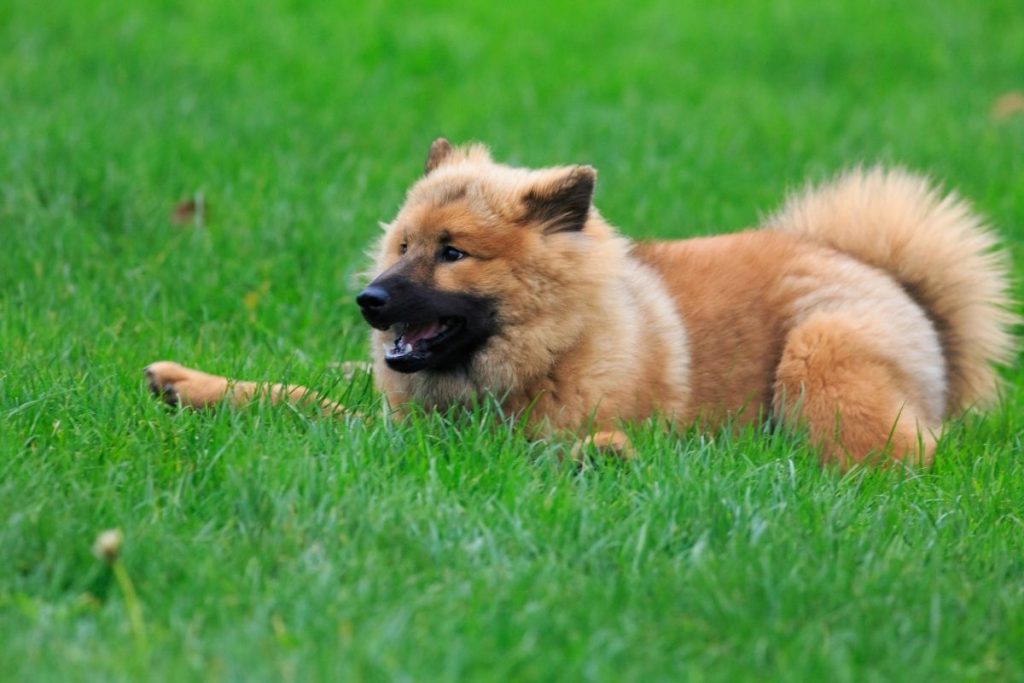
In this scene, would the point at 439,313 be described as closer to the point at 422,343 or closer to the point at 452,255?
the point at 422,343

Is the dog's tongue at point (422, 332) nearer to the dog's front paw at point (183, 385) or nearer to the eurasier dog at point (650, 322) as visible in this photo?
the eurasier dog at point (650, 322)

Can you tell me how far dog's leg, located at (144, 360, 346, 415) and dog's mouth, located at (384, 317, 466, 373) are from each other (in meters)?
0.26

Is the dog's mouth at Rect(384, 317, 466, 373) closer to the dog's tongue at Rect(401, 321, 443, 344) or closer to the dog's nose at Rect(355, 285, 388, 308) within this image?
the dog's tongue at Rect(401, 321, 443, 344)

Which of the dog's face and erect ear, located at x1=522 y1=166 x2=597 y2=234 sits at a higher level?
erect ear, located at x1=522 y1=166 x2=597 y2=234

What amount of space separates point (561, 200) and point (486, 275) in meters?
0.40

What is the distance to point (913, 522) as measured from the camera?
4023mm

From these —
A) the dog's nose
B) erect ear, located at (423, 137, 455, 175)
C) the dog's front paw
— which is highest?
erect ear, located at (423, 137, 455, 175)

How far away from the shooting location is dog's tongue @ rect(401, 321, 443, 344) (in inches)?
184

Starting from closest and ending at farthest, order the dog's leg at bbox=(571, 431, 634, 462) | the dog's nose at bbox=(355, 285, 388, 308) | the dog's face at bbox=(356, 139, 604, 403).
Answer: the dog's leg at bbox=(571, 431, 634, 462)
the dog's nose at bbox=(355, 285, 388, 308)
the dog's face at bbox=(356, 139, 604, 403)

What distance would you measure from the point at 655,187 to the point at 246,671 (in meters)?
5.72

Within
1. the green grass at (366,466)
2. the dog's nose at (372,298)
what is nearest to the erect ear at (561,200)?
the dog's nose at (372,298)

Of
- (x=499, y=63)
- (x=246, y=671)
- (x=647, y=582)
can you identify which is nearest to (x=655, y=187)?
(x=499, y=63)

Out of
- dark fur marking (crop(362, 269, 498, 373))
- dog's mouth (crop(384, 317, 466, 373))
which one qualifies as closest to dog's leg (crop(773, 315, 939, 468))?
dark fur marking (crop(362, 269, 498, 373))

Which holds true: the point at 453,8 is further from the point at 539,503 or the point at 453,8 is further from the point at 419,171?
the point at 539,503
